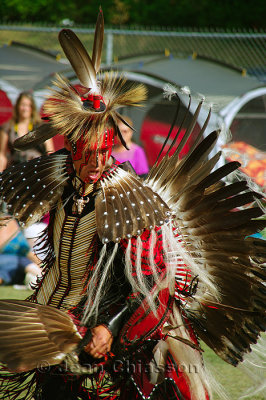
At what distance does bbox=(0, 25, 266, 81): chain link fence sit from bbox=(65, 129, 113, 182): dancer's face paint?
654cm

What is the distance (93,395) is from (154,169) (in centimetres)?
107

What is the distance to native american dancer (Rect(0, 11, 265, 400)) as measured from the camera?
2.26 metres

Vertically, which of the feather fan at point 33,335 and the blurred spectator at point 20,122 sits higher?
the blurred spectator at point 20,122

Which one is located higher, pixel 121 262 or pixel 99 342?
pixel 121 262

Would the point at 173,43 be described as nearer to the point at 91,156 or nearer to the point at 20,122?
the point at 20,122

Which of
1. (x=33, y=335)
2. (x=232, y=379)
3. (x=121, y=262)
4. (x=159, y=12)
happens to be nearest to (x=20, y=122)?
(x=232, y=379)

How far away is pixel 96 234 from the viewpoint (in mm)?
2418

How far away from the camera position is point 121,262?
2.39m

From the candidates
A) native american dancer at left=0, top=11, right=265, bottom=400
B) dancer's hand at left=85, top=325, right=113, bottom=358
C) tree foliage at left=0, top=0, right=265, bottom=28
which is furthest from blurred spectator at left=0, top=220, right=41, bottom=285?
tree foliage at left=0, top=0, right=265, bottom=28

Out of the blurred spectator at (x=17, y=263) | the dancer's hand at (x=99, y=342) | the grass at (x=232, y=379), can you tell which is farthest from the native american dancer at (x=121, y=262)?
the blurred spectator at (x=17, y=263)

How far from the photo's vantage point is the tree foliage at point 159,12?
1750 cm

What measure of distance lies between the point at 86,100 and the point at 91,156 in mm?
244

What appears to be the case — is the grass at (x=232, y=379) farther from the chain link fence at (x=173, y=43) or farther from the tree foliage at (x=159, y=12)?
the tree foliage at (x=159, y=12)

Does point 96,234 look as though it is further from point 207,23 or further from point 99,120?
point 207,23
